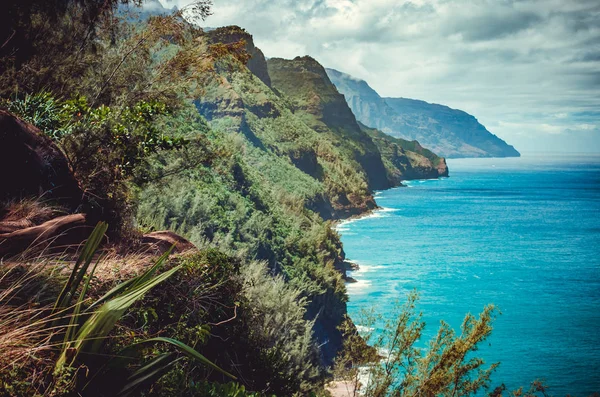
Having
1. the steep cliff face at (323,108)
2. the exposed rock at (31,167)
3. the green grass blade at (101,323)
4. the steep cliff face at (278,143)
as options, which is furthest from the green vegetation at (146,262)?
the steep cliff face at (323,108)

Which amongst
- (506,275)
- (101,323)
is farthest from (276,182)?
(101,323)

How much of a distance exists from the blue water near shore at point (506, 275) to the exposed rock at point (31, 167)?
31.8 feet

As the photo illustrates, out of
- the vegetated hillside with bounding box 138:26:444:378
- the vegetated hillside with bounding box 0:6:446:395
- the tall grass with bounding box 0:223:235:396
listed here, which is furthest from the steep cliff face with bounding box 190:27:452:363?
the tall grass with bounding box 0:223:235:396

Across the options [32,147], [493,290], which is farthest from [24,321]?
[493,290]

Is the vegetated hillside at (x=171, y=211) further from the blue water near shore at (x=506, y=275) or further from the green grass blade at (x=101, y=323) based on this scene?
the blue water near shore at (x=506, y=275)

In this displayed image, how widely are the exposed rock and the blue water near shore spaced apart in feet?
31.8

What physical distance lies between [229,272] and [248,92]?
233ft

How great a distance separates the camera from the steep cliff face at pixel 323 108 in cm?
13262

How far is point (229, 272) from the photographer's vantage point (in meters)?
7.56

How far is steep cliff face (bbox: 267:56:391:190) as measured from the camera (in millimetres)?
132625

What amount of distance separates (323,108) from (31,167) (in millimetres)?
132616

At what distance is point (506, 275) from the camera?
172 feet

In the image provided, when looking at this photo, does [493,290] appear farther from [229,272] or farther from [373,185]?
[373,185]

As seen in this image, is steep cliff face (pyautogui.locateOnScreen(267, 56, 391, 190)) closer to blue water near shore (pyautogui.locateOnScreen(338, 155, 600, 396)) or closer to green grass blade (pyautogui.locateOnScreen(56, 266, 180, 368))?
blue water near shore (pyautogui.locateOnScreen(338, 155, 600, 396))
